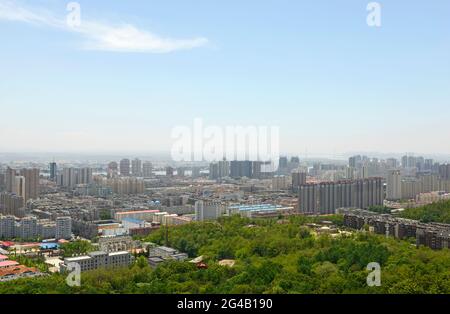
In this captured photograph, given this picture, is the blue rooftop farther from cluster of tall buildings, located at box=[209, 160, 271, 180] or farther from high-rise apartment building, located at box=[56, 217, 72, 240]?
cluster of tall buildings, located at box=[209, 160, 271, 180]

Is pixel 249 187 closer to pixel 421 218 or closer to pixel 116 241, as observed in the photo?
pixel 421 218

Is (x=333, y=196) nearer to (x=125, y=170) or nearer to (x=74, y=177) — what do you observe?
(x=125, y=170)

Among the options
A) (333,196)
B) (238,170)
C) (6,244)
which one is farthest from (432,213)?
(238,170)

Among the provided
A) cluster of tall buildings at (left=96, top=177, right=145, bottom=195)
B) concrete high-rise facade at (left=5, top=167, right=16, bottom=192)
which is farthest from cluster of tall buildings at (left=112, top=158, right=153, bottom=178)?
concrete high-rise facade at (left=5, top=167, right=16, bottom=192)

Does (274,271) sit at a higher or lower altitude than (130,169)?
lower

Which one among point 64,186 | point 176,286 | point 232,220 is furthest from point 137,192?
point 176,286
